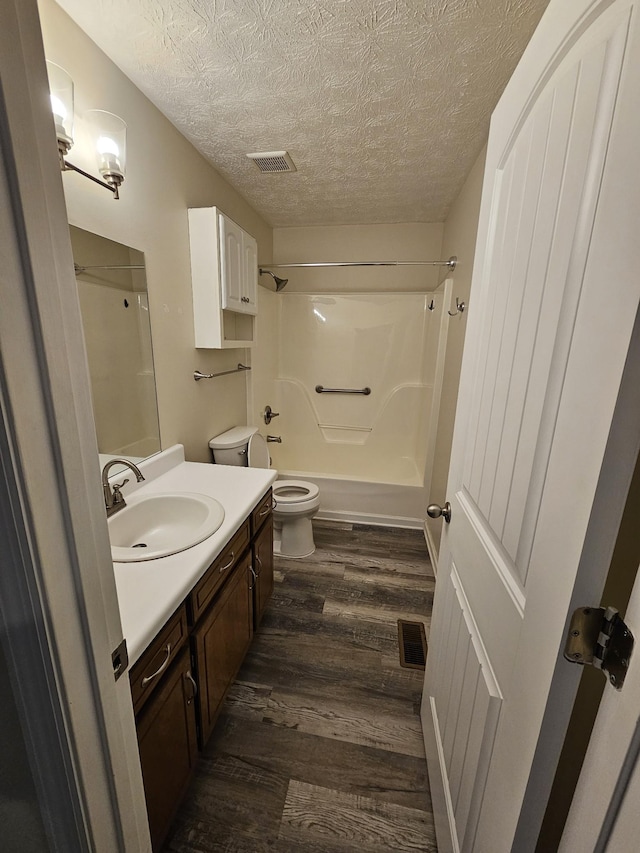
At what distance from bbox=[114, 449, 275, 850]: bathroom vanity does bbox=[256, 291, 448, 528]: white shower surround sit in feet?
4.96

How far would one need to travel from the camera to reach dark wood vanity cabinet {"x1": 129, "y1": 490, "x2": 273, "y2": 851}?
0.84 m

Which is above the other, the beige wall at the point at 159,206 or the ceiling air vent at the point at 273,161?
the ceiling air vent at the point at 273,161

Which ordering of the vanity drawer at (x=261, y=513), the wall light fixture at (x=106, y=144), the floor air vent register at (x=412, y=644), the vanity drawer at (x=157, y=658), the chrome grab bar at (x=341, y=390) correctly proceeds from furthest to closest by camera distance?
the chrome grab bar at (x=341, y=390), the floor air vent register at (x=412, y=644), the vanity drawer at (x=261, y=513), the wall light fixture at (x=106, y=144), the vanity drawer at (x=157, y=658)

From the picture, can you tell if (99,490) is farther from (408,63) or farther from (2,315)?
(408,63)

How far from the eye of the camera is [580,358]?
47 centimetres

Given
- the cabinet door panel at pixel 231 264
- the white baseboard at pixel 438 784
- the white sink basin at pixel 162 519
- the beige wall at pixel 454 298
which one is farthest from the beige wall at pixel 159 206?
the white baseboard at pixel 438 784

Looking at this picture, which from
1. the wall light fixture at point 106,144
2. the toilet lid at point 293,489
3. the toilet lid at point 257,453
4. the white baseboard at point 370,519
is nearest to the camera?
the wall light fixture at point 106,144

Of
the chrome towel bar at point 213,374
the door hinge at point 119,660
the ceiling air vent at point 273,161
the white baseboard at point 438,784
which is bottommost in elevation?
the white baseboard at point 438,784

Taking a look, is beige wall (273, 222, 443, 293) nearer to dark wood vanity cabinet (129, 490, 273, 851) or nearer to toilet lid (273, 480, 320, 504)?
toilet lid (273, 480, 320, 504)

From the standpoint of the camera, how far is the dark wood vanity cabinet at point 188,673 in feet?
2.76

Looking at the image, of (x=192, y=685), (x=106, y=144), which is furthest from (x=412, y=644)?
(x=106, y=144)

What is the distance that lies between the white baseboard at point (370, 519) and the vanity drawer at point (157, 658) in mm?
1996

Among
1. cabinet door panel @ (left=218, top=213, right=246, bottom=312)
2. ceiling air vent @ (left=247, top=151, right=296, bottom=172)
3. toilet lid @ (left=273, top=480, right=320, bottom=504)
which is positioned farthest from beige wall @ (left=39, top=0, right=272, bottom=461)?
toilet lid @ (left=273, top=480, right=320, bottom=504)

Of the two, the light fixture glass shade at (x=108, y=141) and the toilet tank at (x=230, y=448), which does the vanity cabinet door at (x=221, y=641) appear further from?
the light fixture glass shade at (x=108, y=141)
